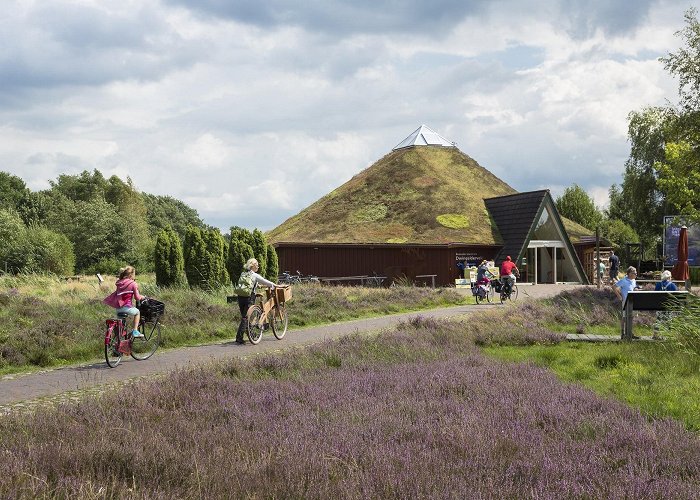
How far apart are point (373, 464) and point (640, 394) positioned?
4.63 m

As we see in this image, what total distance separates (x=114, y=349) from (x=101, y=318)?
4.83 meters

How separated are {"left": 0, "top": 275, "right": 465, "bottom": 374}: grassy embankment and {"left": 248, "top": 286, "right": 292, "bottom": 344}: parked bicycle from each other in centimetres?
119

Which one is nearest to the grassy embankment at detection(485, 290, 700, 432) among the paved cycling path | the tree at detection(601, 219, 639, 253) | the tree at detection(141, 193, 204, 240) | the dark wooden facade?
the paved cycling path

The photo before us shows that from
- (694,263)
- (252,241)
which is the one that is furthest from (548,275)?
(252,241)

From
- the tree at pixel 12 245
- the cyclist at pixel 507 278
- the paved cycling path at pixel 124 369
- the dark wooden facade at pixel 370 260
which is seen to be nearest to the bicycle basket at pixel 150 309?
the paved cycling path at pixel 124 369

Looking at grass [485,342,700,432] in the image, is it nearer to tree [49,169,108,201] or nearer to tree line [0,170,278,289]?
tree line [0,170,278,289]

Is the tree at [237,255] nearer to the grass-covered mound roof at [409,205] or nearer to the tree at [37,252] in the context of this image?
the grass-covered mound roof at [409,205]

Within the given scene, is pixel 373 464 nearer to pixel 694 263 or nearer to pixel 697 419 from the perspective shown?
pixel 697 419

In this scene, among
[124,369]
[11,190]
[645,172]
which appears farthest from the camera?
[11,190]

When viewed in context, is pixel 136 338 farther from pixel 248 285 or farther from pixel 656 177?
pixel 656 177

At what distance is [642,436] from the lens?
555 cm

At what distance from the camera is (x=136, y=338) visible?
1314 centimetres

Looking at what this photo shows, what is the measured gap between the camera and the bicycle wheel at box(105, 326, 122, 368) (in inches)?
462

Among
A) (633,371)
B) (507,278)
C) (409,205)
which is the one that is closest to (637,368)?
(633,371)
